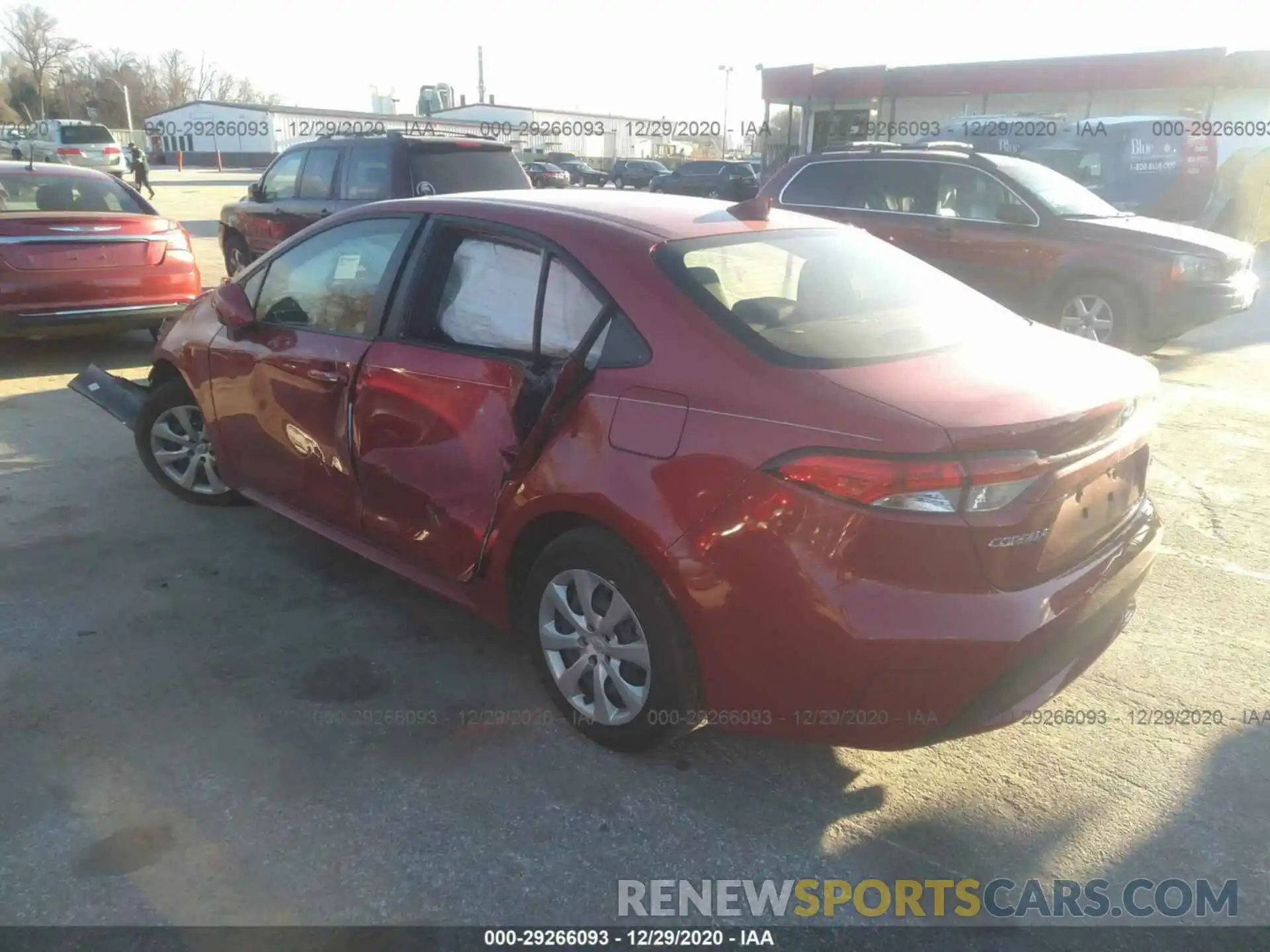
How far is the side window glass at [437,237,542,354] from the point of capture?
3.02 metres

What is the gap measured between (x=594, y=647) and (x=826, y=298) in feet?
4.43

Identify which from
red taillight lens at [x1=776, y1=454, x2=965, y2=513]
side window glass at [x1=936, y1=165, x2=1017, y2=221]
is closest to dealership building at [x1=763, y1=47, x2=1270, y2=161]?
side window glass at [x1=936, y1=165, x2=1017, y2=221]

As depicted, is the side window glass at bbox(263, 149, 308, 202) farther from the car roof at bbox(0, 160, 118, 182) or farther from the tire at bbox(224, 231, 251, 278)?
the car roof at bbox(0, 160, 118, 182)

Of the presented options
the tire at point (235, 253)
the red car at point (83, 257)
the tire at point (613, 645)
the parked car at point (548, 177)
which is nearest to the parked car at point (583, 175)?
the parked car at point (548, 177)

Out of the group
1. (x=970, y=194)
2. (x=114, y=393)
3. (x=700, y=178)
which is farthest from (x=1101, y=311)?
(x=700, y=178)

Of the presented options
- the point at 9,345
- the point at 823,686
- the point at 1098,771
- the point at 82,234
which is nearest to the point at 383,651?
the point at 823,686

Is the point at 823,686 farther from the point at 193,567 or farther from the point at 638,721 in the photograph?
the point at 193,567

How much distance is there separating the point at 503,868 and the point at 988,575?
57.6 inches

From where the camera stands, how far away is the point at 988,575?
2.27 metres

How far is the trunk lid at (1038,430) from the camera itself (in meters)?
2.25

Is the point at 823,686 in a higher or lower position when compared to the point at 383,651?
higher

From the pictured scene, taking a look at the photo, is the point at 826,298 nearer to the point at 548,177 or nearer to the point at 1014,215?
the point at 1014,215

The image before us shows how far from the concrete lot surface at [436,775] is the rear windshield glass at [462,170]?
529 cm

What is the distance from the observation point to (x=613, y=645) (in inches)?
109
